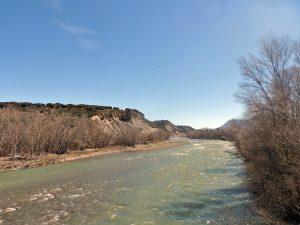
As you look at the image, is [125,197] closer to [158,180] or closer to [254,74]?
[158,180]

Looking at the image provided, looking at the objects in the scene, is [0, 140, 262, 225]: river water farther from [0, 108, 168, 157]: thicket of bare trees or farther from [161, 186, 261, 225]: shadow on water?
[0, 108, 168, 157]: thicket of bare trees

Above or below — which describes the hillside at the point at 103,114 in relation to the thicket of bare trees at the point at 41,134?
above

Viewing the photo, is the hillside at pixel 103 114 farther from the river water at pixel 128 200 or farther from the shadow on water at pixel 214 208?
the shadow on water at pixel 214 208

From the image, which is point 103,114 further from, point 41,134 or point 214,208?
point 214,208

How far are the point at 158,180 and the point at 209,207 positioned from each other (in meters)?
10.9

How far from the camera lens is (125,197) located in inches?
835

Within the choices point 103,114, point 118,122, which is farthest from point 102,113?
point 118,122

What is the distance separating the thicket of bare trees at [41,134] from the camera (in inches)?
2002

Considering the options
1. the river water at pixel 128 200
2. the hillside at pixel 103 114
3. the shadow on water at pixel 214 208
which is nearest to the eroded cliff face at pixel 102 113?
the hillside at pixel 103 114

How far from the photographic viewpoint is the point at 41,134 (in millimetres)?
55562

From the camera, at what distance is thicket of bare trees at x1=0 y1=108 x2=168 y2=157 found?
167 feet

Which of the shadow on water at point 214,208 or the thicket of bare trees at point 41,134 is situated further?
the thicket of bare trees at point 41,134

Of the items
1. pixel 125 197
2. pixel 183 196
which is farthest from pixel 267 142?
pixel 125 197

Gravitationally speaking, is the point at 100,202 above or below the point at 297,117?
below
